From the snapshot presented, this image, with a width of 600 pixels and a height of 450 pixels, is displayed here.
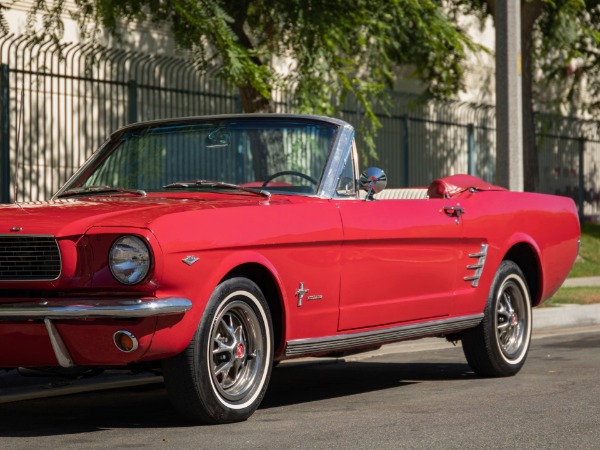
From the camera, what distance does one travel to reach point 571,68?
33.5 m

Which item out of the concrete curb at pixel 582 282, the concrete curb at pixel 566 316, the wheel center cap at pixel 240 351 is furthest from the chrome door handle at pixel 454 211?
the concrete curb at pixel 582 282

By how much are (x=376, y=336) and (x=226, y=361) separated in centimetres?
127

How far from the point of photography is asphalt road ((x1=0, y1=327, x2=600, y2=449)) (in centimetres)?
618

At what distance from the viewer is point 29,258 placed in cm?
627

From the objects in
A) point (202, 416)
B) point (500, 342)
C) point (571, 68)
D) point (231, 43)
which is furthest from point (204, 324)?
point (571, 68)

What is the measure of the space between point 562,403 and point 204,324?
230 cm

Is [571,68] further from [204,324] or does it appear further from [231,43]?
[204,324]

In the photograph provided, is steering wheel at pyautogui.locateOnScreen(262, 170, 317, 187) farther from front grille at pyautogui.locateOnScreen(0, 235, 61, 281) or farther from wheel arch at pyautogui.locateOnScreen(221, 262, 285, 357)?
front grille at pyautogui.locateOnScreen(0, 235, 61, 281)

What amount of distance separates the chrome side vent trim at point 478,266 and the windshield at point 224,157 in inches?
56.1

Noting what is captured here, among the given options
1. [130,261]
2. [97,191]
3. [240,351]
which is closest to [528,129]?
[97,191]

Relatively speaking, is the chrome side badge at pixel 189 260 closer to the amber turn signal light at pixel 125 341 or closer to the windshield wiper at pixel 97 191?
the amber turn signal light at pixel 125 341

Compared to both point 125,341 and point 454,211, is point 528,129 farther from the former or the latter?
point 125,341

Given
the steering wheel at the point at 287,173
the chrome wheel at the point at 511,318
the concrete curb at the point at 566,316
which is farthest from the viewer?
the concrete curb at the point at 566,316

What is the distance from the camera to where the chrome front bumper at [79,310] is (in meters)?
5.98
